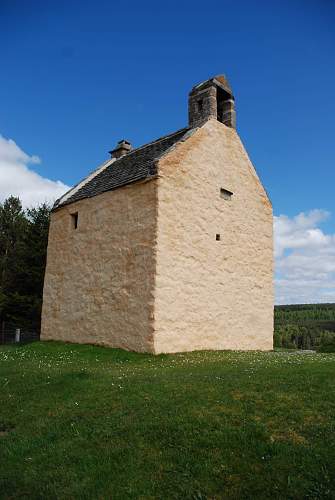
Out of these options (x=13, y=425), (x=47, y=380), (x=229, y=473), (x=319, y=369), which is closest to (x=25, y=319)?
(x=47, y=380)

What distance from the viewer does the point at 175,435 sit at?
5613mm

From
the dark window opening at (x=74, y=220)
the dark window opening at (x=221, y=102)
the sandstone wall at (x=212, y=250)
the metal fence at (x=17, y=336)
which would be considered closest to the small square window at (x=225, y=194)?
the sandstone wall at (x=212, y=250)

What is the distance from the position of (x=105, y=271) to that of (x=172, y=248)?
3.06 meters

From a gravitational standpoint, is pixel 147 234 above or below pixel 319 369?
above

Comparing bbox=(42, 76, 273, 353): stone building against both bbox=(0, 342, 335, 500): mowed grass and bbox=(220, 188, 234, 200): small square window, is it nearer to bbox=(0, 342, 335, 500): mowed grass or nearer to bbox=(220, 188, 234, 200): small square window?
bbox=(220, 188, 234, 200): small square window

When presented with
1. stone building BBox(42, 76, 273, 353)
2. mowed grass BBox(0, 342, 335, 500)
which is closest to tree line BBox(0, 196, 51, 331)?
stone building BBox(42, 76, 273, 353)

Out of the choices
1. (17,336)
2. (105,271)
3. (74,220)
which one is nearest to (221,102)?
(74,220)

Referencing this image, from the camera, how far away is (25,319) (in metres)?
27.7

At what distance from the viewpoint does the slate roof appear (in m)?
15.1

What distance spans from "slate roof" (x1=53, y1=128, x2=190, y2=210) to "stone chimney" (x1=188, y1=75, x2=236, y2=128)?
3.02ft

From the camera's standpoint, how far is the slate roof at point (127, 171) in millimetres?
15117

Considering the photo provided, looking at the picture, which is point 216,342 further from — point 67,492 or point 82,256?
point 67,492

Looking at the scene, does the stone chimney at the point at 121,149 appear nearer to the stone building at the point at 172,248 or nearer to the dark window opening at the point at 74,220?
the stone building at the point at 172,248

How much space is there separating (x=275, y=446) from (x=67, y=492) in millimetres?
2676
